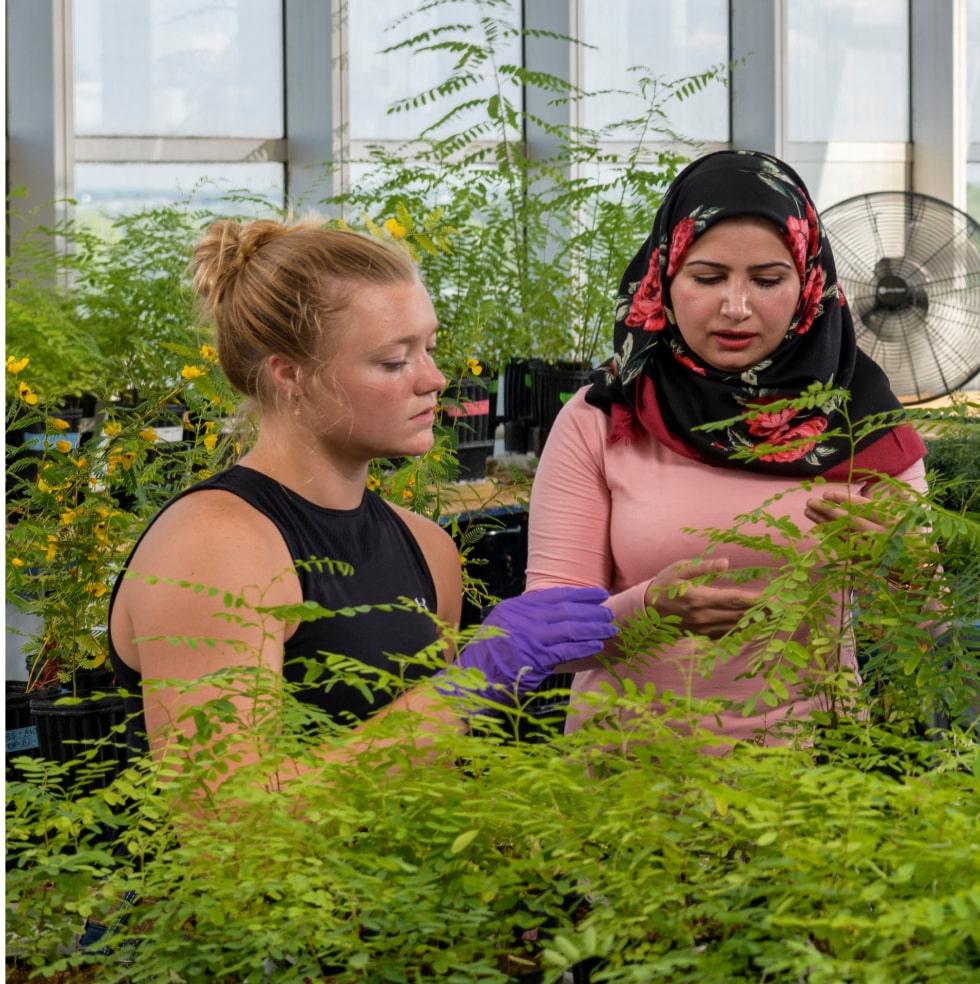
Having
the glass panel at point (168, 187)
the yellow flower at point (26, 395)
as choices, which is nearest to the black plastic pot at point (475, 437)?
the glass panel at point (168, 187)

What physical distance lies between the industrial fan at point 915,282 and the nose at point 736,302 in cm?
315

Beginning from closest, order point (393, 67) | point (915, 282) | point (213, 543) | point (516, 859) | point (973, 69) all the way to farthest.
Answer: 1. point (516, 859)
2. point (213, 543)
3. point (915, 282)
4. point (393, 67)
5. point (973, 69)

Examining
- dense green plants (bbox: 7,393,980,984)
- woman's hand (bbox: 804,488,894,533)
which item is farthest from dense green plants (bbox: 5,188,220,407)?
dense green plants (bbox: 7,393,980,984)

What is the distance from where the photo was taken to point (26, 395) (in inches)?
93.4

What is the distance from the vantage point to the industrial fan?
4676mm

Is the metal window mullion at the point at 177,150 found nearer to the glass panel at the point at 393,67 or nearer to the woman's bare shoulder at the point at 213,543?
the glass panel at the point at 393,67

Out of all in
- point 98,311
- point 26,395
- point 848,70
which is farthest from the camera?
point 848,70

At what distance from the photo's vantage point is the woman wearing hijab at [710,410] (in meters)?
1.71

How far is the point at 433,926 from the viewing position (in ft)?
2.35

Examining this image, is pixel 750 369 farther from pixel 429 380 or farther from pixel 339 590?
pixel 339 590

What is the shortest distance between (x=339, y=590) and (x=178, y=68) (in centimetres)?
390

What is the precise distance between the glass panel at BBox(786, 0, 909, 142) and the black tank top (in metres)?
5.12

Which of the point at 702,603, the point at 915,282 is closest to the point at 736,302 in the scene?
the point at 702,603

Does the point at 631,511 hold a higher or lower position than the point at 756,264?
lower
